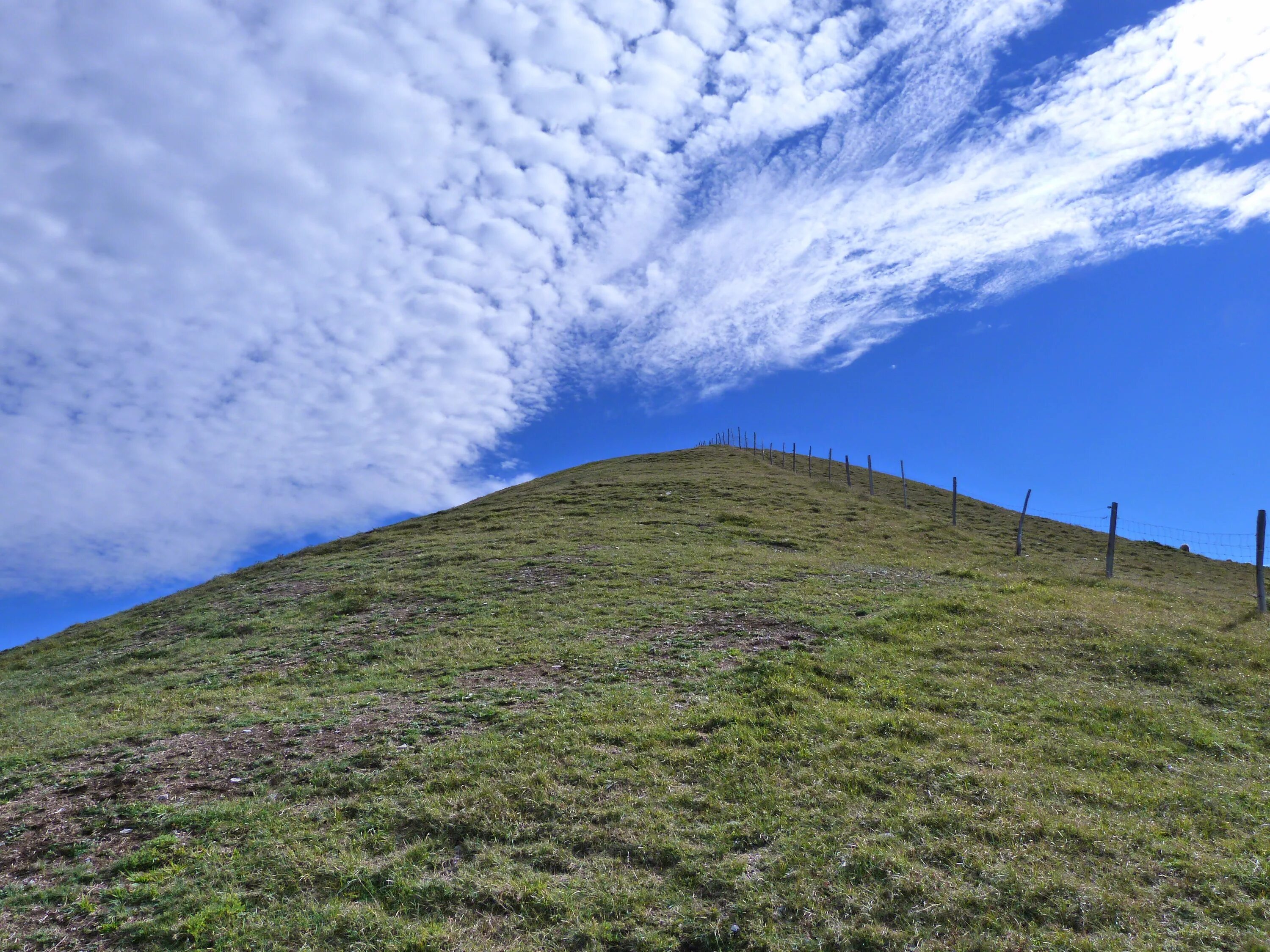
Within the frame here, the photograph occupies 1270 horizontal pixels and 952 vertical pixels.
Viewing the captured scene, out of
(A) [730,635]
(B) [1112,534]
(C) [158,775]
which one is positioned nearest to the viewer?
(C) [158,775]

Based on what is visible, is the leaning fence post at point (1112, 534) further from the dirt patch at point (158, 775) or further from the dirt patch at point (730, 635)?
the dirt patch at point (158, 775)

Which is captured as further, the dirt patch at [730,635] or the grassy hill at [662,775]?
the dirt patch at [730,635]

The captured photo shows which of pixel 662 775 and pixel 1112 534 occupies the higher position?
pixel 1112 534

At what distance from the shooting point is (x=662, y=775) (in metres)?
9.86

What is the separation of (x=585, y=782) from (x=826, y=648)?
7.89 meters

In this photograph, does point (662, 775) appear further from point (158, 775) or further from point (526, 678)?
point (158, 775)

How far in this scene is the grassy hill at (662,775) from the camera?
275 inches

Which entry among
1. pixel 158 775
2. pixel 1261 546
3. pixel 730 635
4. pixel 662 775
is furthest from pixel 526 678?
pixel 1261 546

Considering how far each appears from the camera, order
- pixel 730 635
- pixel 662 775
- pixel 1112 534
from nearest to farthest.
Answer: pixel 662 775 → pixel 730 635 → pixel 1112 534

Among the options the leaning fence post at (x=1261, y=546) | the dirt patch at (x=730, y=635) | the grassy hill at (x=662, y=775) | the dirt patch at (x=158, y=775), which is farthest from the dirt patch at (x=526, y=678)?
the leaning fence post at (x=1261, y=546)

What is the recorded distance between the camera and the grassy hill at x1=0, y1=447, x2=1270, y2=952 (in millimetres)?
6992

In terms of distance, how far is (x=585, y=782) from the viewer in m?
9.77

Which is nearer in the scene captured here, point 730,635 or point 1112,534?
point 730,635

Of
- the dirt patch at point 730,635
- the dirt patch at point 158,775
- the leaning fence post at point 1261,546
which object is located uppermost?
the leaning fence post at point 1261,546
